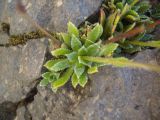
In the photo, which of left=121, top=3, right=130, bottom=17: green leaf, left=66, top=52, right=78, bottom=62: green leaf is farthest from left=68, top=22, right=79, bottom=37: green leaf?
left=121, top=3, right=130, bottom=17: green leaf

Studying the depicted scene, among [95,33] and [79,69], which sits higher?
[95,33]

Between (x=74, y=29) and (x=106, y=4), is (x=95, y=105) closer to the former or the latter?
(x=74, y=29)

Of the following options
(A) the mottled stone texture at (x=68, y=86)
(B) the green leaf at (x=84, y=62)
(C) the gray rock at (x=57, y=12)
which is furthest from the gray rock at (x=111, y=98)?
(C) the gray rock at (x=57, y=12)

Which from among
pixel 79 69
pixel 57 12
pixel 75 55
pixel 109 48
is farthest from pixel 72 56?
pixel 57 12

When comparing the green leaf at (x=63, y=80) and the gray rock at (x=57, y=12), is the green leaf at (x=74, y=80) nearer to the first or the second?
the green leaf at (x=63, y=80)

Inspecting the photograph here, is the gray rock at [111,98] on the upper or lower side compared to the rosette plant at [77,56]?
lower

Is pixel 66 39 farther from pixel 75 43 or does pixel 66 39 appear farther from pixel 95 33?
pixel 95 33

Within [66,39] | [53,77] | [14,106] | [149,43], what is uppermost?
[66,39]

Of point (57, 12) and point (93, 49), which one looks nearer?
point (93, 49)

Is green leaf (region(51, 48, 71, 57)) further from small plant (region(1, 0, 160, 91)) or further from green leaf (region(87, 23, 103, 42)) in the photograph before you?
green leaf (region(87, 23, 103, 42))
